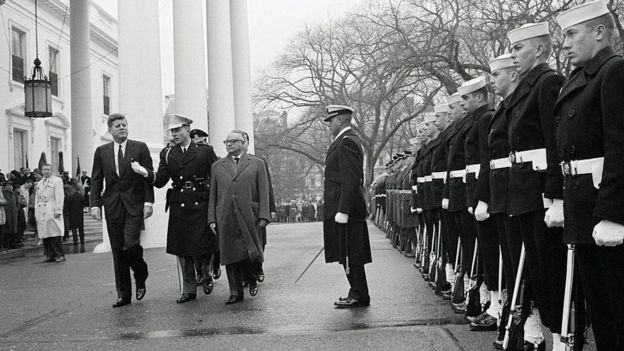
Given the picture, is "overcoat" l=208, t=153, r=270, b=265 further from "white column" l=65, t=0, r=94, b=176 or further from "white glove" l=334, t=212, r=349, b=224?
"white column" l=65, t=0, r=94, b=176

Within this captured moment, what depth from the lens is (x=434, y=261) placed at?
380 inches

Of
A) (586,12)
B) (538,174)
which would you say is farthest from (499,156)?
(586,12)

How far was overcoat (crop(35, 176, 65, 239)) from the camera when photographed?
14992mm

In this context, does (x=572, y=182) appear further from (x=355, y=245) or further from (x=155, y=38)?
(x=155, y=38)

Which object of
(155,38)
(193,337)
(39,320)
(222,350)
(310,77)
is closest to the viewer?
(222,350)

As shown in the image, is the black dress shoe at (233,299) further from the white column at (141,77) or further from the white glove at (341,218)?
the white column at (141,77)

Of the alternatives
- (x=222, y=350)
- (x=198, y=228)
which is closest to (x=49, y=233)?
Answer: (x=198, y=228)

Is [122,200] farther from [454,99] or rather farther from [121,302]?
[454,99]

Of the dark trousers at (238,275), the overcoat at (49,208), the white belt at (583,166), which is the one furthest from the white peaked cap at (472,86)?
the overcoat at (49,208)

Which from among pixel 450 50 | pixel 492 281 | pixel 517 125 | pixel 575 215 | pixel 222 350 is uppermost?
pixel 450 50

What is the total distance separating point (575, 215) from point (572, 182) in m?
0.19

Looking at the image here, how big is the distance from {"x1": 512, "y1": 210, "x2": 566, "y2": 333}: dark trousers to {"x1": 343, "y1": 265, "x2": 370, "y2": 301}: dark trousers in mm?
3187

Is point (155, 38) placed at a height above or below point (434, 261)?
above

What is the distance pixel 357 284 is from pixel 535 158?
3.45 meters
